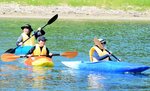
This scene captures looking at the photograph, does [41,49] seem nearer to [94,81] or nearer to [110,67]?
[110,67]

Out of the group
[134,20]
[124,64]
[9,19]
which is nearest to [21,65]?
[124,64]

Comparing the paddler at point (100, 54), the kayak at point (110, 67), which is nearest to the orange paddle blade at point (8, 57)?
the kayak at point (110, 67)

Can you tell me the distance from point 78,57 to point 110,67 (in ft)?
20.3

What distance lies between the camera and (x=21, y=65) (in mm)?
30672

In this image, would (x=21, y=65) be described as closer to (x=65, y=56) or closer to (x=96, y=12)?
(x=65, y=56)

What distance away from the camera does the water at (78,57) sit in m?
25.2

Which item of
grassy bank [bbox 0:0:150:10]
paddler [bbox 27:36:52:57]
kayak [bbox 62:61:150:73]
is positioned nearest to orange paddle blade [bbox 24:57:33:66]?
paddler [bbox 27:36:52:57]

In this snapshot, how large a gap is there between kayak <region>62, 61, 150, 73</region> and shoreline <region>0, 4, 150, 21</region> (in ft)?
120

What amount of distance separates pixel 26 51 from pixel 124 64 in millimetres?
6730

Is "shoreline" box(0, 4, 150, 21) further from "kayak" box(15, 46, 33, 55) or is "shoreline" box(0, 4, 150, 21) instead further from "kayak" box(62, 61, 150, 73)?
"kayak" box(62, 61, 150, 73)

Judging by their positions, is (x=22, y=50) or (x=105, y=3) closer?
(x=22, y=50)

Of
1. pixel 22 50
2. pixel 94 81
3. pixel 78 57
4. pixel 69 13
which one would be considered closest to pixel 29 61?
pixel 22 50

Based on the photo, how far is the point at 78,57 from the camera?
112ft

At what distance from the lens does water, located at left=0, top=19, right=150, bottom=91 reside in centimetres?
2523
